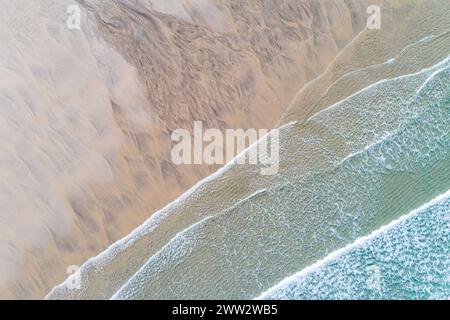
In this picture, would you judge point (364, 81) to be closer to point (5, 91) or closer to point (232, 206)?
point (232, 206)

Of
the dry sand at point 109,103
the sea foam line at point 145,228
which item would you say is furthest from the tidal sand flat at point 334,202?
the dry sand at point 109,103

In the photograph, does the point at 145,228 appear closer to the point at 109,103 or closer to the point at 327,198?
the point at 109,103

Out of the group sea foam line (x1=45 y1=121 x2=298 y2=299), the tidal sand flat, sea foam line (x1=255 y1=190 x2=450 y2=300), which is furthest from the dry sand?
sea foam line (x1=255 y1=190 x2=450 y2=300)

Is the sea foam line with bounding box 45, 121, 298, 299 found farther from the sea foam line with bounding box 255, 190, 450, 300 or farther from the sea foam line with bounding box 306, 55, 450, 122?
the sea foam line with bounding box 255, 190, 450, 300

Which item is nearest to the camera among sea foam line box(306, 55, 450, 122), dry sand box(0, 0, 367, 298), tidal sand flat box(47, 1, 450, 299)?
dry sand box(0, 0, 367, 298)

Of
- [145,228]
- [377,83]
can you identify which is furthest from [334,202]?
[145,228]

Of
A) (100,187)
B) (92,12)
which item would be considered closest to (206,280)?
(100,187)

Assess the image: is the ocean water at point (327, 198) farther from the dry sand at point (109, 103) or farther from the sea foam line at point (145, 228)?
the dry sand at point (109, 103)

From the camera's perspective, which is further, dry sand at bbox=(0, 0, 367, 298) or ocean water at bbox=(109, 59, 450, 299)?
ocean water at bbox=(109, 59, 450, 299)
